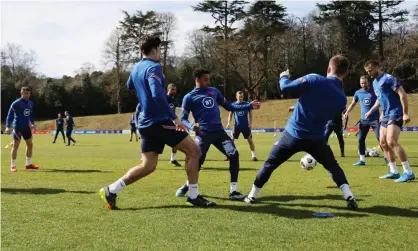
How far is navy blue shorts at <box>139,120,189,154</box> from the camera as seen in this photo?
6246 millimetres

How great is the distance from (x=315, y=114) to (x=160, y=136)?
2.13 m

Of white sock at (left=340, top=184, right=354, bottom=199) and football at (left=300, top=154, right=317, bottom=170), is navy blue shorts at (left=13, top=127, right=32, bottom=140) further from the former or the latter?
white sock at (left=340, top=184, right=354, bottom=199)

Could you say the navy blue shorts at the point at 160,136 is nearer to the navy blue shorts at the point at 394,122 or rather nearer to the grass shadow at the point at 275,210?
the grass shadow at the point at 275,210

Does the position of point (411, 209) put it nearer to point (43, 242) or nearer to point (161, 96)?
point (161, 96)

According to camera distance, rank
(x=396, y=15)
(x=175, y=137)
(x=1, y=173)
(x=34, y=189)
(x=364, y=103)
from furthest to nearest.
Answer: (x=396, y=15), (x=364, y=103), (x=1, y=173), (x=34, y=189), (x=175, y=137)

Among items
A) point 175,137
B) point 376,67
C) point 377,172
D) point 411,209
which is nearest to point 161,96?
point 175,137

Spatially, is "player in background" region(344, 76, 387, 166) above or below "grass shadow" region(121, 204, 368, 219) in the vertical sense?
above

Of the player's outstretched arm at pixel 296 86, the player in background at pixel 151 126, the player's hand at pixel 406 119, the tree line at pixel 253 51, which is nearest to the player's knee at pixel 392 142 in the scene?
the player's hand at pixel 406 119

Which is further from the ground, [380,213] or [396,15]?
[396,15]

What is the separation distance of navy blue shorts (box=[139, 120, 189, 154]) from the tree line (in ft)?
176

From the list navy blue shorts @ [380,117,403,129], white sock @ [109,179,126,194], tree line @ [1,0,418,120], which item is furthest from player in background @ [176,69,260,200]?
tree line @ [1,0,418,120]

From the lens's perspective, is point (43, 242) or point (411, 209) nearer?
point (43, 242)

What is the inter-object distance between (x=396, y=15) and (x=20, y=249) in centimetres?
6333

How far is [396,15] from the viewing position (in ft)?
196
